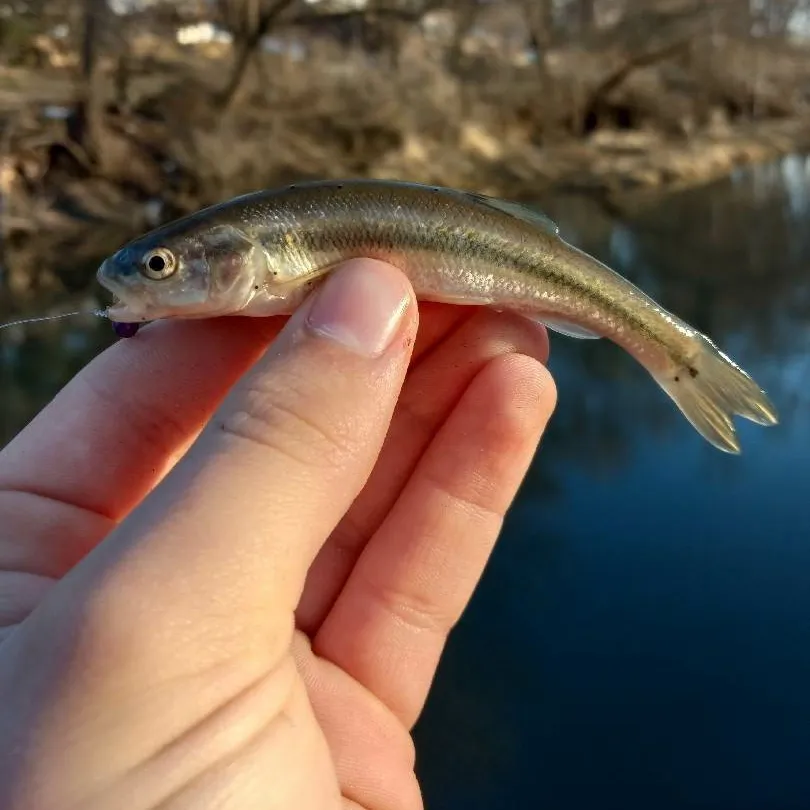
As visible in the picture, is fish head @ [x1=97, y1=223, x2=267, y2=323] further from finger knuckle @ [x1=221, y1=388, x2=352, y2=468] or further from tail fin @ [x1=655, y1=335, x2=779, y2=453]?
tail fin @ [x1=655, y1=335, x2=779, y2=453]

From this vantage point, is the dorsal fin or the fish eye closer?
the fish eye

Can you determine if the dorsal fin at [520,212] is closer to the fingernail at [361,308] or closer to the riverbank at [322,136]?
the fingernail at [361,308]

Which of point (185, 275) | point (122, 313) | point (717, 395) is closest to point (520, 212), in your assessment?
point (717, 395)

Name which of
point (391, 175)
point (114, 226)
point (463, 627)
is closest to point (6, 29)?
point (114, 226)

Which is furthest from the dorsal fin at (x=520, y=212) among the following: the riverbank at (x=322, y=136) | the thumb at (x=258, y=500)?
the riverbank at (x=322, y=136)

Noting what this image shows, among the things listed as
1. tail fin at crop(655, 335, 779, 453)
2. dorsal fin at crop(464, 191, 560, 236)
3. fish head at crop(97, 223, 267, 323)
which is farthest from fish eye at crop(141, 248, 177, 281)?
tail fin at crop(655, 335, 779, 453)

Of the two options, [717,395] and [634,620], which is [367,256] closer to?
[717,395]
